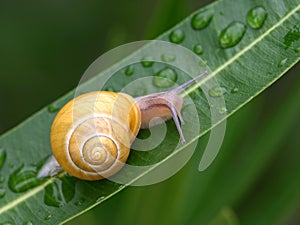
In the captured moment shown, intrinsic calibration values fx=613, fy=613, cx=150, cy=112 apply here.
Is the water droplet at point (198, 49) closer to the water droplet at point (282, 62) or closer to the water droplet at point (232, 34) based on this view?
the water droplet at point (232, 34)

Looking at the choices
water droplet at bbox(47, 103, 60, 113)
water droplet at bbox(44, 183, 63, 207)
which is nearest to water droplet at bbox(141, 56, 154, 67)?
water droplet at bbox(47, 103, 60, 113)

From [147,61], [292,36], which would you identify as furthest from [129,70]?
[292,36]

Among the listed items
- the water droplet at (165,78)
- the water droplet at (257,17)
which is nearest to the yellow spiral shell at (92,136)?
the water droplet at (165,78)

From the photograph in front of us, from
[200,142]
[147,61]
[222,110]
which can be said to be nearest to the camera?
[222,110]

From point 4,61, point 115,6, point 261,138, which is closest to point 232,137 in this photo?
point 261,138

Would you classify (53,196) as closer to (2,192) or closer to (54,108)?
(2,192)

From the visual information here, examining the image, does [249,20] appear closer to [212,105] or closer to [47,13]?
[212,105]

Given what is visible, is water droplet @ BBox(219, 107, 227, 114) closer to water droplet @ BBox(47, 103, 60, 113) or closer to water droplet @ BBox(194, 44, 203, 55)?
water droplet @ BBox(194, 44, 203, 55)
